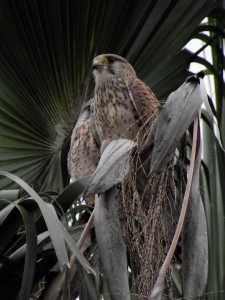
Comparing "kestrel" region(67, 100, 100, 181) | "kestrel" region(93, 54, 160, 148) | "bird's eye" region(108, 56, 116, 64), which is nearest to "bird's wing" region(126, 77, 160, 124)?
"kestrel" region(93, 54, 160, 148)

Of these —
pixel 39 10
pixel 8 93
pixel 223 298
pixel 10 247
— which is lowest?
pixel 223 298

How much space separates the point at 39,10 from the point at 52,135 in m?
0.67

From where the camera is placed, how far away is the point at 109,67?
3.82m

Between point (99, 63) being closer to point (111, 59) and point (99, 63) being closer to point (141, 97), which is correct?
point (111, 59)

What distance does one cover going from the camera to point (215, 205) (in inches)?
124

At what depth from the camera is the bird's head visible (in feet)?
12.2

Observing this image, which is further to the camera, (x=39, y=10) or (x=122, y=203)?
(x=39, y=10)

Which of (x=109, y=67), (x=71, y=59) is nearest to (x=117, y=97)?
(x=109, y=67)

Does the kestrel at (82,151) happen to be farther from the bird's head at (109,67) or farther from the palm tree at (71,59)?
the bird's head at (109,67)

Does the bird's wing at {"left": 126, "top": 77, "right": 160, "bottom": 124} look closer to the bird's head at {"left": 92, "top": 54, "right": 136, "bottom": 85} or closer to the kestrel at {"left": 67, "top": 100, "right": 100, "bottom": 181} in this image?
the bird's head at {"left": 92, "top": 54, "right": 136, "bottom": 85}

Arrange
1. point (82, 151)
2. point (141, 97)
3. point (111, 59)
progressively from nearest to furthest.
A: point (141, 97) < point (111, 59) < point (82, 151)

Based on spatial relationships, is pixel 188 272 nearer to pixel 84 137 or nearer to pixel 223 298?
pixel 223 298

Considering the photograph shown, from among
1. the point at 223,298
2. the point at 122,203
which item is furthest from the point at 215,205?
the point at 122,203

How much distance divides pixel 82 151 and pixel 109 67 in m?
0.77
